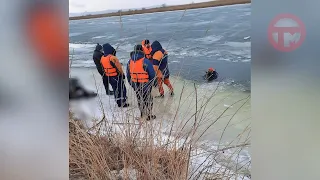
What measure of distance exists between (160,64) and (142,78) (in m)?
0.13

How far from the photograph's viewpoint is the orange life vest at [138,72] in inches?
74.3

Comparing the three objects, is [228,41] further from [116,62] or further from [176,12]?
[116,62]

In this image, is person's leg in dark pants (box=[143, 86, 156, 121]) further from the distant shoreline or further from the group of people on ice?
the distant shoreline

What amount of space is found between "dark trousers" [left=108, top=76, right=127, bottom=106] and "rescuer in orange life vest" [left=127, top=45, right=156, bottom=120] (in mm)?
54

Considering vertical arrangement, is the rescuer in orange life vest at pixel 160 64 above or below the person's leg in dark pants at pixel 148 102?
above

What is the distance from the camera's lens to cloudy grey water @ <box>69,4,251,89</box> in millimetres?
1599
